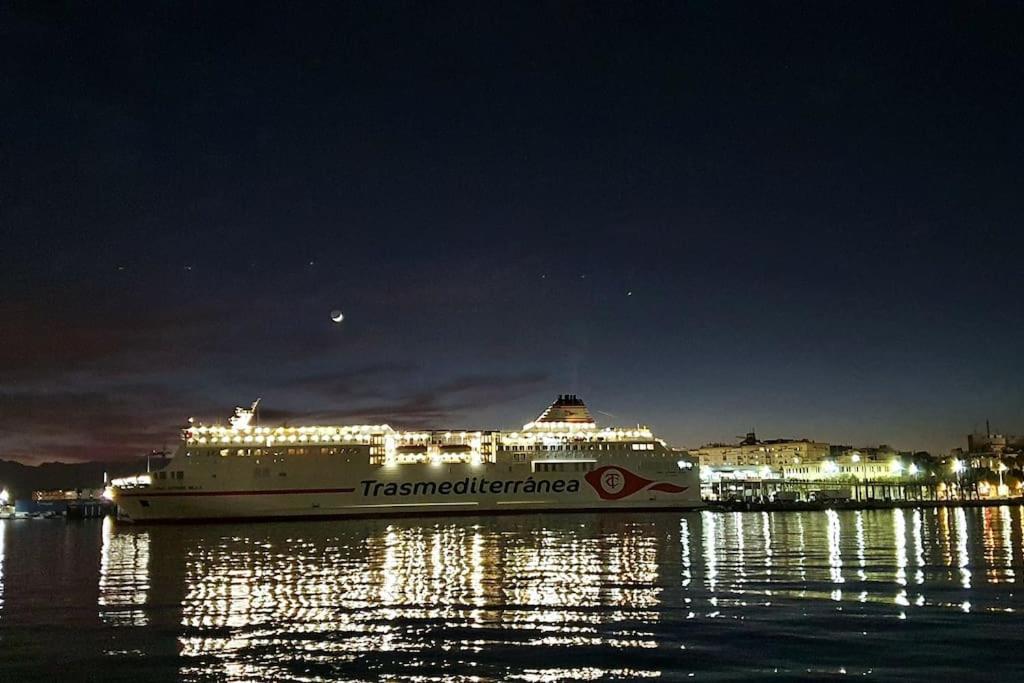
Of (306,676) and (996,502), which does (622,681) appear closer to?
(306,676)

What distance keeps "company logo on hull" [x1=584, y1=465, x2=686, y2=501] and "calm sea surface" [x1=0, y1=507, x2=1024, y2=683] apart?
31.5m

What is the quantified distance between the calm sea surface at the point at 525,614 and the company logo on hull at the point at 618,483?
103ft

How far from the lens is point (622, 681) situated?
1038 centimetres

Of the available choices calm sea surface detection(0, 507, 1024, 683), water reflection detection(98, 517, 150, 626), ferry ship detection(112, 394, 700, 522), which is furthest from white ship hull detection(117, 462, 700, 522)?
calm sea surface detection(0, 507, 1024, 683)

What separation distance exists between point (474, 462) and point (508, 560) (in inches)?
1418

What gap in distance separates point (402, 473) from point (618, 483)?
1554 cm

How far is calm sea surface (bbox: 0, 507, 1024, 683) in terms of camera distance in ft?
36.8

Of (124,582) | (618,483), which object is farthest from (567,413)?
(124,582)

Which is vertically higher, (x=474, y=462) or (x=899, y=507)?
(x=474, y=462)

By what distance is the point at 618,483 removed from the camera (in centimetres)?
6069

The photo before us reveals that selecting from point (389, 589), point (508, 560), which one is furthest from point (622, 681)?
point (508, 560)

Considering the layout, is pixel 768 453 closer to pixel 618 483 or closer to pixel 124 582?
pixel 618 483

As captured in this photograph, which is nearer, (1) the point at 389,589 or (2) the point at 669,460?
(1) the point at 389,589

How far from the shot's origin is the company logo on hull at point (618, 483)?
60469 mm
